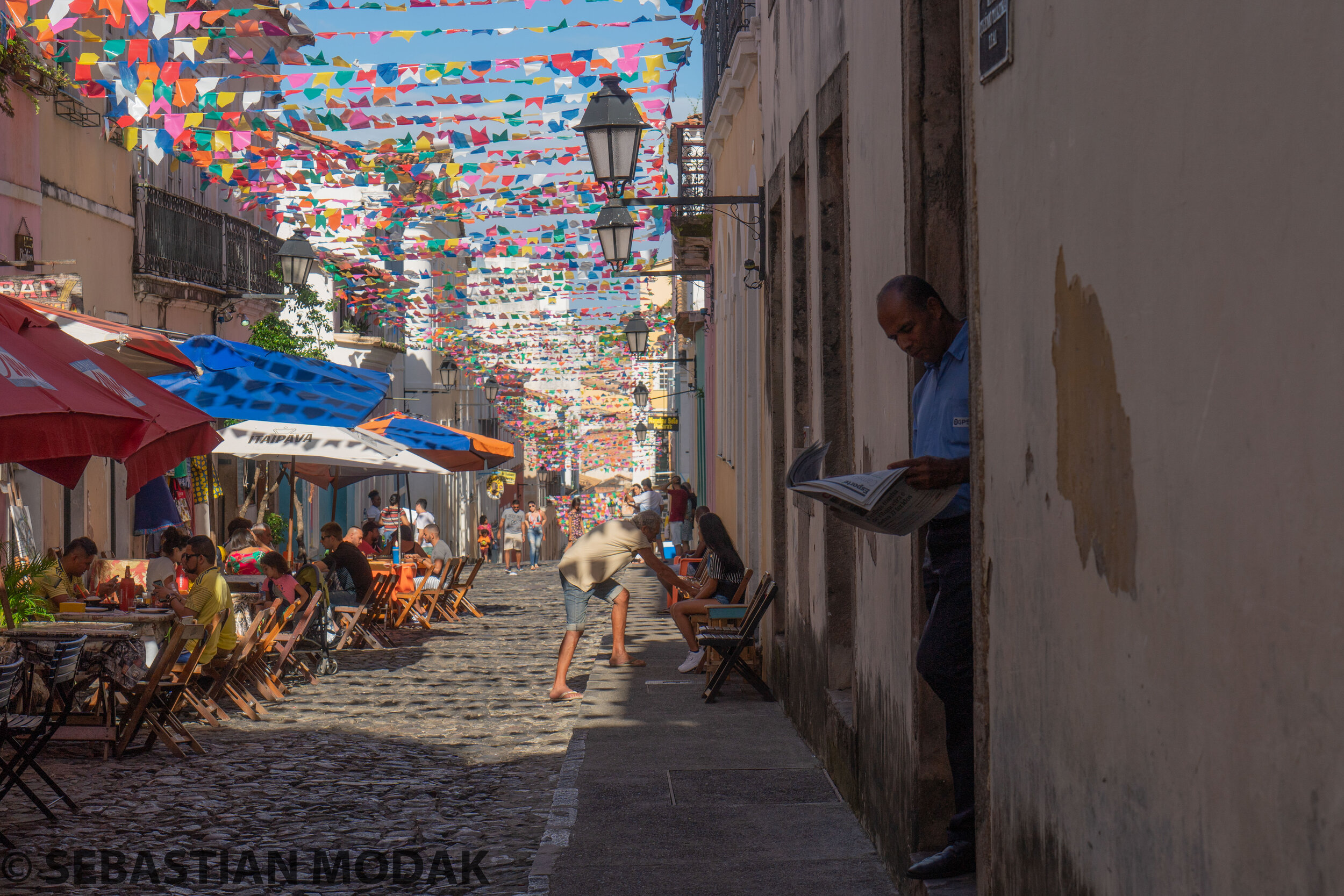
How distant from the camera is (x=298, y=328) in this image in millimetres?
29375

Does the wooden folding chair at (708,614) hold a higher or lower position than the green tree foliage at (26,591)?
lower

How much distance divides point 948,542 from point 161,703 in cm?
612

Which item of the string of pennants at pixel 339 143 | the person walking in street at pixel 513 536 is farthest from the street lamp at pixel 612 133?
the person walking in street at pixel 513 536

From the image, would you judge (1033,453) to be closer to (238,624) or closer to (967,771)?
(967,771)

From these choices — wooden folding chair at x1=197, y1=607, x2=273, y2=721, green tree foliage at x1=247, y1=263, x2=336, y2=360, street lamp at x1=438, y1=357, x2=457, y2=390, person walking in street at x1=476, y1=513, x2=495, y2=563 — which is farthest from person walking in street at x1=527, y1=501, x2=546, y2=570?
wooden folding chair at x1=197, y1=607, x2=273, y2=721

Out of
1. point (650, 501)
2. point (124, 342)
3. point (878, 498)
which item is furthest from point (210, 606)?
point (650, 501)

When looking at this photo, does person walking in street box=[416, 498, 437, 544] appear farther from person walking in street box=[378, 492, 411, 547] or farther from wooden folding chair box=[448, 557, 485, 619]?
wooden folding chair box=[448, 557, 485, 619]

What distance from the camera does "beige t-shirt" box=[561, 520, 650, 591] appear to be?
1140cm

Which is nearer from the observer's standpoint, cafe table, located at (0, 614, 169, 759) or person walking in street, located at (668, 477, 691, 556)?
cafe table, located at (0, 614, 169, 759)

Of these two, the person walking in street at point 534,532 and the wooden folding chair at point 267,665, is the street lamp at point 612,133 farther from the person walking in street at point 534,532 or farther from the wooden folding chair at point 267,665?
the person walking in street at point 534,532

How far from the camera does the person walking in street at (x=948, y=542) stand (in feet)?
Answer: 14.4

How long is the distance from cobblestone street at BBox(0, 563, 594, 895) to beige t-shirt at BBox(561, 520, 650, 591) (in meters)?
1.02

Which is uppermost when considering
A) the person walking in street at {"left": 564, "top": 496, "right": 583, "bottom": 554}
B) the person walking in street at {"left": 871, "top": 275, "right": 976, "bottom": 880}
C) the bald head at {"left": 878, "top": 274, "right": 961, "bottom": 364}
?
the bald head at {"left": 878, "top": 274, "right": 961, "bottom": 364}

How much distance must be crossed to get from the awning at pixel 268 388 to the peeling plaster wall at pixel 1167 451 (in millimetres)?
9276
